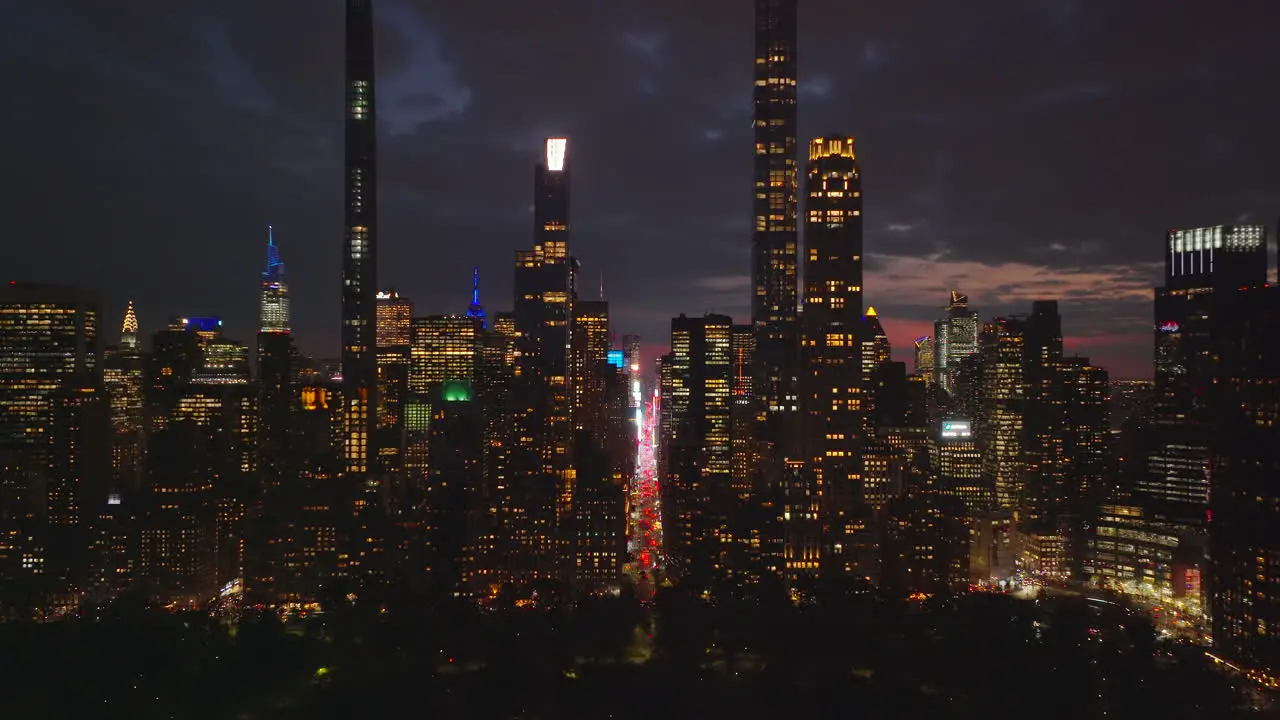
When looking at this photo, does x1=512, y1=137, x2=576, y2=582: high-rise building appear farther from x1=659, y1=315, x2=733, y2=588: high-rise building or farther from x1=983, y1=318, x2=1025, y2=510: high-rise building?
x1=983, y1=318, x2=1025, y2=510: high-rise building

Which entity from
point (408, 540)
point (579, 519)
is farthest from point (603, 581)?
point (408, 540)

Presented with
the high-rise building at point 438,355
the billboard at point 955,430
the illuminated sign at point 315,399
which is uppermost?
the high-rise building at point 438,355

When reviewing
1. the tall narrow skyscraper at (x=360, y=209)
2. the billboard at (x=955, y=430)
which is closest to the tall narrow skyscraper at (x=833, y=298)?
the billboard at (x=955, y=430)

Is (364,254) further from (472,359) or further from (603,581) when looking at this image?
(603,581)

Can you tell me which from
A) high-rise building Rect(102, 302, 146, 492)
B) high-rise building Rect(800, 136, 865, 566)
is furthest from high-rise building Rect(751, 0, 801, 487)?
high-rise building Rect(102, 302, 146, 492)

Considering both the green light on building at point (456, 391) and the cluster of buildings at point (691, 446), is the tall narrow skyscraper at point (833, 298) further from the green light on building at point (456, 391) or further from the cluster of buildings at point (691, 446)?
the green light on building at point (456, 391)
